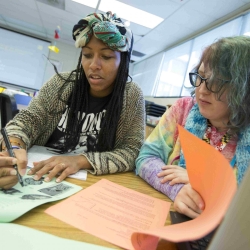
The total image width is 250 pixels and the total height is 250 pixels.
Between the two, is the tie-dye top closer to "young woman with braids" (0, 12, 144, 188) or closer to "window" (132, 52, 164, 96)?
"young woman with braids" (0, 12, 144, 188)

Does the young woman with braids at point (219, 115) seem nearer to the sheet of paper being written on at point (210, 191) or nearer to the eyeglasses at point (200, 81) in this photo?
the eyeglasses at point (200, 81)

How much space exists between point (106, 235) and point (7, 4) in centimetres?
511

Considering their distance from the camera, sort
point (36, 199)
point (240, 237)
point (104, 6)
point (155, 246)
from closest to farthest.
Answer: point (240, 237) → point (155, 246) → point (36, 199) → point (104, 6)

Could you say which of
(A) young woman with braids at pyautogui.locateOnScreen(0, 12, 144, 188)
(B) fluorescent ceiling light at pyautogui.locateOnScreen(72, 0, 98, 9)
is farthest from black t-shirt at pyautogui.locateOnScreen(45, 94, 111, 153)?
(B) fluorescent ceiling light at pyautogui.locateOnScreen(72, 0, 98, 9)

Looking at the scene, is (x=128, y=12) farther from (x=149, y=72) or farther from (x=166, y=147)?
(x=166, y=147)

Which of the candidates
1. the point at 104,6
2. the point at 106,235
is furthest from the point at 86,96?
the point at 104,6

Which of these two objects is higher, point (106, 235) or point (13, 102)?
point (13, 102)

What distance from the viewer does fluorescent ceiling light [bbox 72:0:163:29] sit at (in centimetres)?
320

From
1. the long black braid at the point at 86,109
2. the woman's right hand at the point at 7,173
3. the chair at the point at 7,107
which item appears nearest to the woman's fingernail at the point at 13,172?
the woman's right hand at the point at 7,173

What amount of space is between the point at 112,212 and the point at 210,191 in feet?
0.78

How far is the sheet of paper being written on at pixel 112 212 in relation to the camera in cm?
36

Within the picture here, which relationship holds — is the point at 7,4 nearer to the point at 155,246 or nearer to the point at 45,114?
the point at 45,114

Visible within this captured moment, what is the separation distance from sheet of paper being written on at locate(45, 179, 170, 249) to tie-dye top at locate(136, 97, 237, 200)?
0.11 metres

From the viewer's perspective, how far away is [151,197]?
1.86 feet
